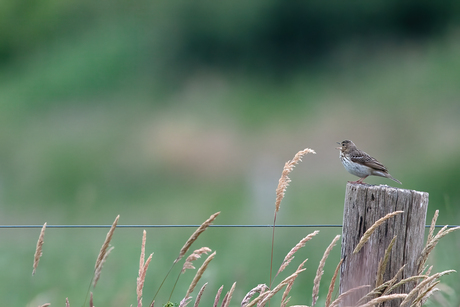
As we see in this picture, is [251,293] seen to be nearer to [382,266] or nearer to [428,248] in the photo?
[382,266]

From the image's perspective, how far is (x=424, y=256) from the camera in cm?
165

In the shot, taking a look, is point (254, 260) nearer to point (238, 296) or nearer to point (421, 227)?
point (238, 296)

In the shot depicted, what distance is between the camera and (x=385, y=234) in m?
1.64

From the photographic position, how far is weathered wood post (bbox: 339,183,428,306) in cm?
164

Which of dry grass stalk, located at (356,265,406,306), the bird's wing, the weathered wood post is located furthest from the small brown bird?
dry grass stalk, located at (356,265,406,306)

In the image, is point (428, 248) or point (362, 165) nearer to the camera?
point (428, 248)

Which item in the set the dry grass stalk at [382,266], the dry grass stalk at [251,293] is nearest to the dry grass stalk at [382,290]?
the dry grass stalk at [382,266]

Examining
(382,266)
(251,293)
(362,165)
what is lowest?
(251,293)

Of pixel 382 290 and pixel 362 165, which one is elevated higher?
pixel 362 165

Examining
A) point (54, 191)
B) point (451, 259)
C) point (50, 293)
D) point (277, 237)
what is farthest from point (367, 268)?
point (54, 191)

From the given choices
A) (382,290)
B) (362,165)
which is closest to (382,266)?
(382,290)

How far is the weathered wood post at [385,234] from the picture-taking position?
1.64 meters

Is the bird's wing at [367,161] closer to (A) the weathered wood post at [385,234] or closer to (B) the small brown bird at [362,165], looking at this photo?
(B) the small brown bird at [362,165]

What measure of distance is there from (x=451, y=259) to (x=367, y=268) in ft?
7.75
